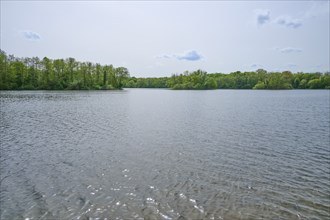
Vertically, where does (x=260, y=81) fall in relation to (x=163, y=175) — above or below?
above

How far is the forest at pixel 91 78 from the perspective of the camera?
10338cm

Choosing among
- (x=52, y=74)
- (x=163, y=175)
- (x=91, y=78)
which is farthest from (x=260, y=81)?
(x=163, y=175)

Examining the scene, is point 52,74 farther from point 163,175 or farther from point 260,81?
point 260,81

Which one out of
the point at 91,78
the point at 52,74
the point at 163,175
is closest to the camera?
the point at 163,175

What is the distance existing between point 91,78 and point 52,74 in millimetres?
19664

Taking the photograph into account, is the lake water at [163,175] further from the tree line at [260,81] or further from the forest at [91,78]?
the tree line at [260,81]

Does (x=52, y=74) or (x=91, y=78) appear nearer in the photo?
(x=52, y=74)

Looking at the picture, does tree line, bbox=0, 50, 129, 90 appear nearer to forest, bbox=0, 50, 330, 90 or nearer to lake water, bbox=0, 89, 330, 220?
forest, bbox=0, 50, 330, 90

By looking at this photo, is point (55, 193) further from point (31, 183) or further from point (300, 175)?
point (300, 175)

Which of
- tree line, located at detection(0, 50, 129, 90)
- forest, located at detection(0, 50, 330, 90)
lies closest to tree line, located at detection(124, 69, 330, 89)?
forest, located at detection(0, 50, 330, 90)

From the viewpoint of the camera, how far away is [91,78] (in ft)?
413

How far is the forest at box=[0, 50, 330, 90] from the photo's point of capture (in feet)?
339

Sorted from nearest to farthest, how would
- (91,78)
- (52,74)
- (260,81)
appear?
(52,74) → (91,78) → (260,81)

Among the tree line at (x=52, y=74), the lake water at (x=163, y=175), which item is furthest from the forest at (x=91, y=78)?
the lake water at (x=163, y=175)
